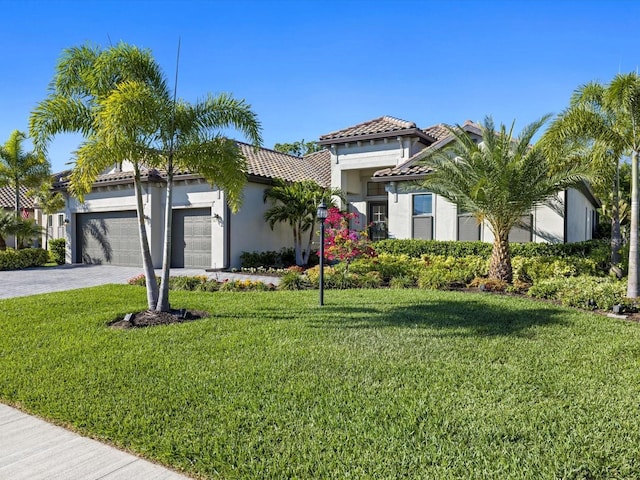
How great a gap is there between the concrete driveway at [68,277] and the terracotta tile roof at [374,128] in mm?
8242

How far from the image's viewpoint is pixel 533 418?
3900 mm

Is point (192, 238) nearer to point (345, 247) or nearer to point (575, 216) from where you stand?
point (345, 247)

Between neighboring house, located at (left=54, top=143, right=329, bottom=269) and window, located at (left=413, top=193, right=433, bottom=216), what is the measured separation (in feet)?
19.1

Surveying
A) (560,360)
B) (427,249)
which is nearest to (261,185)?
(427,249)

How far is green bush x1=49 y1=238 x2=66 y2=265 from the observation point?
859 inches

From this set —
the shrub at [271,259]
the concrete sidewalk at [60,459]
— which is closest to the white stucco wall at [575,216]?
the shrub at [271,259]

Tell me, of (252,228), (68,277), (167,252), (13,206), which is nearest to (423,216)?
(252,228)

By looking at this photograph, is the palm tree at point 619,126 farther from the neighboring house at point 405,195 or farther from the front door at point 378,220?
the front door at point 378,220

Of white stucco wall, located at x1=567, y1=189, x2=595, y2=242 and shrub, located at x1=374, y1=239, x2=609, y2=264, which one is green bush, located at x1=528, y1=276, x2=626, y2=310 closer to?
shrub, located at x1=374, y1=239, x2=609, y2=264

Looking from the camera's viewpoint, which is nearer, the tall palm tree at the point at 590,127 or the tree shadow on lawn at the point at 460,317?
the tree shadow on lawn at the point at 460,317

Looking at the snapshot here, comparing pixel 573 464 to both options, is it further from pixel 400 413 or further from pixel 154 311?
pixel 154 311

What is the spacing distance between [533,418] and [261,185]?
49.6 feet

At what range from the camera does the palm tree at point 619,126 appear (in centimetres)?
923

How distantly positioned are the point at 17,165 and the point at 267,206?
12922 mm
